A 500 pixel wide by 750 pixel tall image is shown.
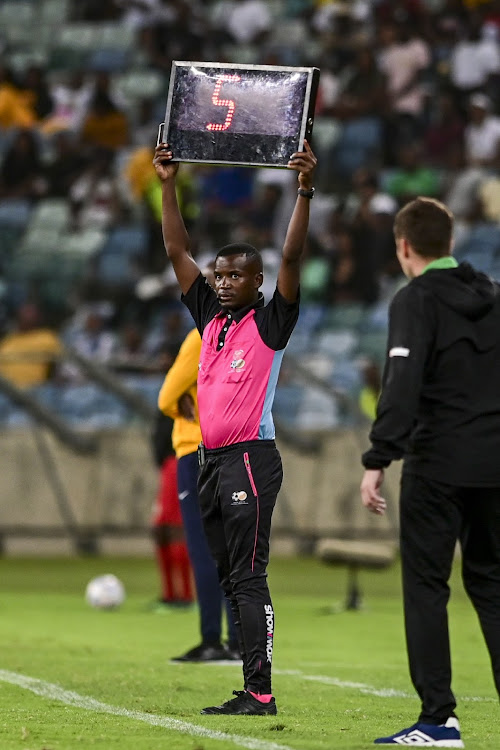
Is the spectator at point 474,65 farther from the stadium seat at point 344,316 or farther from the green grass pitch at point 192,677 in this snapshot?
the green grass pitch at point 192,677

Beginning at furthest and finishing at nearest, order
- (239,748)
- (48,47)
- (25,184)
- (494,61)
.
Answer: (48,47), (25,184), (494,61), (239,748)

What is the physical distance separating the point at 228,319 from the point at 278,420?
11304mm

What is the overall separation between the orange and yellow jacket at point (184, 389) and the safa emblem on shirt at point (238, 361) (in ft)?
6.82

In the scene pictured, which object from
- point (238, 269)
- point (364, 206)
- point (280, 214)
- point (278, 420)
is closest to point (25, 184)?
point (280, 214)

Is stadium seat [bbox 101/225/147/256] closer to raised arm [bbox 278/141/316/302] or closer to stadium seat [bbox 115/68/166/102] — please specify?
stadium seat [bbox 115/68/166/102]

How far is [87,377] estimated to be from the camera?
19.0 m

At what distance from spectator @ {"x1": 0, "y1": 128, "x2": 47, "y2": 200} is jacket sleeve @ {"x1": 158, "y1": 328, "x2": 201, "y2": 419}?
16.4 m

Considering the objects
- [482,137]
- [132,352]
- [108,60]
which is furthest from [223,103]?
[108,60]

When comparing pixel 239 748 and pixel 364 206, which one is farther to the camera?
pixel 364 206

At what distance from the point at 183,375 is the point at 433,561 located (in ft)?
12.0

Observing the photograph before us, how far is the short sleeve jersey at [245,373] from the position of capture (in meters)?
7.11

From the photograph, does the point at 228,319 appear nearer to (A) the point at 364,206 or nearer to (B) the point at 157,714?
(B) the point at 157,714

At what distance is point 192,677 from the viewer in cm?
874

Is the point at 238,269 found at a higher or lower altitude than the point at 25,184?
lower
